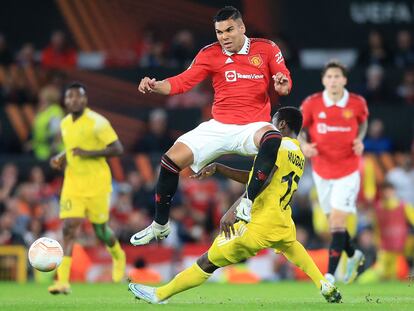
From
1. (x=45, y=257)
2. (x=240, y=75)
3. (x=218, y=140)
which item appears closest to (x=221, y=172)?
(x=218, y=140)

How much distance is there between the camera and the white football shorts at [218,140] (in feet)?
37.3

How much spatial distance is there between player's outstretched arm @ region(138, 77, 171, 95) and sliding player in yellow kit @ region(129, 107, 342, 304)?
0.89 metres

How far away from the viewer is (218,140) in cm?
1141

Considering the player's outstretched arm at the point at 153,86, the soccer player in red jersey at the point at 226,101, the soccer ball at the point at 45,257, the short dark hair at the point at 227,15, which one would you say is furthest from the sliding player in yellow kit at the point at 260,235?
the soccer ball at the point at 45,257

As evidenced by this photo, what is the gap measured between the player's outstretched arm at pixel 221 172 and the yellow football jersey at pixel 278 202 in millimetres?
617

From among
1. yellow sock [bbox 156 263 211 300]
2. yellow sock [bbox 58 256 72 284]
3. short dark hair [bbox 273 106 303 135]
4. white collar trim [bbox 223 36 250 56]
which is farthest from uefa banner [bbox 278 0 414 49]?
yellow sock [bbox 156 263 211 300]

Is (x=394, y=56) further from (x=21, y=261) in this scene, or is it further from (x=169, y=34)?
(x=21, y=261)

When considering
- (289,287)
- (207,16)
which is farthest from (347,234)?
(207,16)

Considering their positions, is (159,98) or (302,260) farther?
(159,98)

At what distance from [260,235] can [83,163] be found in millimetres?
4423

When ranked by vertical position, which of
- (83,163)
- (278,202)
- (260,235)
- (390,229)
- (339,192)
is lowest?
(390,229)

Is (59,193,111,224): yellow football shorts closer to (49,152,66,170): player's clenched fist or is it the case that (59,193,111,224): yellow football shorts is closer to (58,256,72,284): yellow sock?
(49,152,66,170): player's clenched fist

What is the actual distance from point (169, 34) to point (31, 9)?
3.14m

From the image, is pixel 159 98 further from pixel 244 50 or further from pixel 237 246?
pixel 237 246
